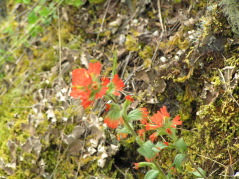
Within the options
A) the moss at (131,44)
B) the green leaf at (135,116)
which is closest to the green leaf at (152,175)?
the green leaf at (135,116)

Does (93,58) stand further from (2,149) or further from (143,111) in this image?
(143,111)

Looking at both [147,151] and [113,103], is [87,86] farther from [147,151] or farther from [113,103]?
[147,151]

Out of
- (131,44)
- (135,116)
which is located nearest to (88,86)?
(135,116)

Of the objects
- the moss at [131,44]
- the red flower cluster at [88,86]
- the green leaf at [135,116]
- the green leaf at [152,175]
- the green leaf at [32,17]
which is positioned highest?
the green leaf at [32,17]

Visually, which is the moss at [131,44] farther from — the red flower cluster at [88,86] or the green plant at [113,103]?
the red flower cluster at [88,86]

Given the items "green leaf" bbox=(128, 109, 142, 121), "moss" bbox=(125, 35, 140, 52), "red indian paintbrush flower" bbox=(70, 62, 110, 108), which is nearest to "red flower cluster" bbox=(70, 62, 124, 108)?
"red indian paintbrush flower" bbox=(70, 62, 110, 108)

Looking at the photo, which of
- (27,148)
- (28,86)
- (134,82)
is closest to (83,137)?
(27,148)

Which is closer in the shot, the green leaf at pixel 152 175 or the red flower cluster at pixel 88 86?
the red flower cluster at pixel 88 86

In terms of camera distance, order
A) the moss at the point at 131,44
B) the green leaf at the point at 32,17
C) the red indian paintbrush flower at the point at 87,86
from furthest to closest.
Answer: the green leaf at the point at 32,17
the moss at the point at 131,44
the red indian paintbrush flower at the point at 87,86

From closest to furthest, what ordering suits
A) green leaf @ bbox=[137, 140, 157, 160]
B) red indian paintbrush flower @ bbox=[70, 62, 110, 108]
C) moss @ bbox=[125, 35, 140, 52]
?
red indian paintbrush flower @ bbox=[70, 62, 110, 108]
green leaf @ bbox=[137, 140, 157, 160]
moss @ bbox=[125, 35, 140, 52]

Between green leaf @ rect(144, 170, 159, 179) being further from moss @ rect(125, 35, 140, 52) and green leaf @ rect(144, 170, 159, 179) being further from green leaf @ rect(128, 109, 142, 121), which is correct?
moss @ rect(125, 35, 140, 52)

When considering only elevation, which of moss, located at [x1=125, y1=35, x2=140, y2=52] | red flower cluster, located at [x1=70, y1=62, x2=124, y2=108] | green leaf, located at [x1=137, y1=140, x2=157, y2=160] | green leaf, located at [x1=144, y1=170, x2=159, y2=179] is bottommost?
green leaf, located at [x1=144, y1=170, x2=159, y2=179]
